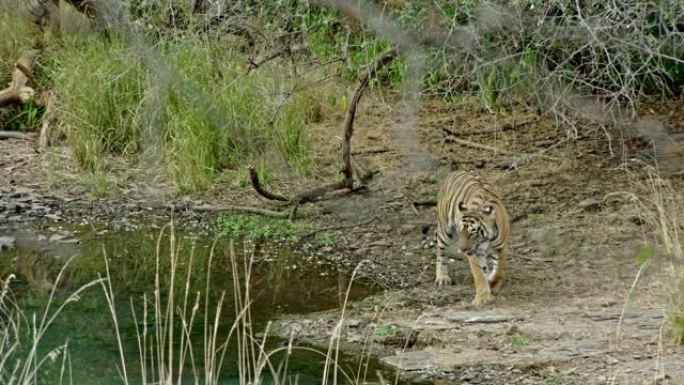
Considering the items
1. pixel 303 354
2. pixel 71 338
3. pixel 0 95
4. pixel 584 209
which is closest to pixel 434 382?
pixel 303 354

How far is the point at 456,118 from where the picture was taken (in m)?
11.2

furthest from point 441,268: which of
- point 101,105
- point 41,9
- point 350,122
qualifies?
point 41,9

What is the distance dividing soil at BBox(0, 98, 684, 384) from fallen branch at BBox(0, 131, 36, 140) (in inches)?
3.8

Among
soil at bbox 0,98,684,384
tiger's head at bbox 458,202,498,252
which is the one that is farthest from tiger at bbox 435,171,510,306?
soil at bbox 0,98,684,384

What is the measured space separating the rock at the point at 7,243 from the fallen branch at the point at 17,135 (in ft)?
8.40

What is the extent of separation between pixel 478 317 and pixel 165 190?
13.2 ft

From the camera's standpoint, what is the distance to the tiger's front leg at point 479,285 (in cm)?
740

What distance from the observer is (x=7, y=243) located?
29.3 ft

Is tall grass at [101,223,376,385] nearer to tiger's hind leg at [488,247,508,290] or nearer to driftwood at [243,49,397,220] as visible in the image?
driftwood at [243,49,397,220]

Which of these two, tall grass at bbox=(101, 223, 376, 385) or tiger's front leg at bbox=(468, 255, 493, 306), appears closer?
tall grass at bbox=(101, 223, 376, 385)

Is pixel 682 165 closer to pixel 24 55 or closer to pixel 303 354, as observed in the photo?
pixel 303 354

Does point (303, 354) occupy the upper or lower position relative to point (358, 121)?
lower

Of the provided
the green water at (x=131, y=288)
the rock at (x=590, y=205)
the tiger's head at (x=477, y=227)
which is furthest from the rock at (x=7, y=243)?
the rock at (x=590, y=205)

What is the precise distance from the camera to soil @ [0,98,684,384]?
6.39 metres
